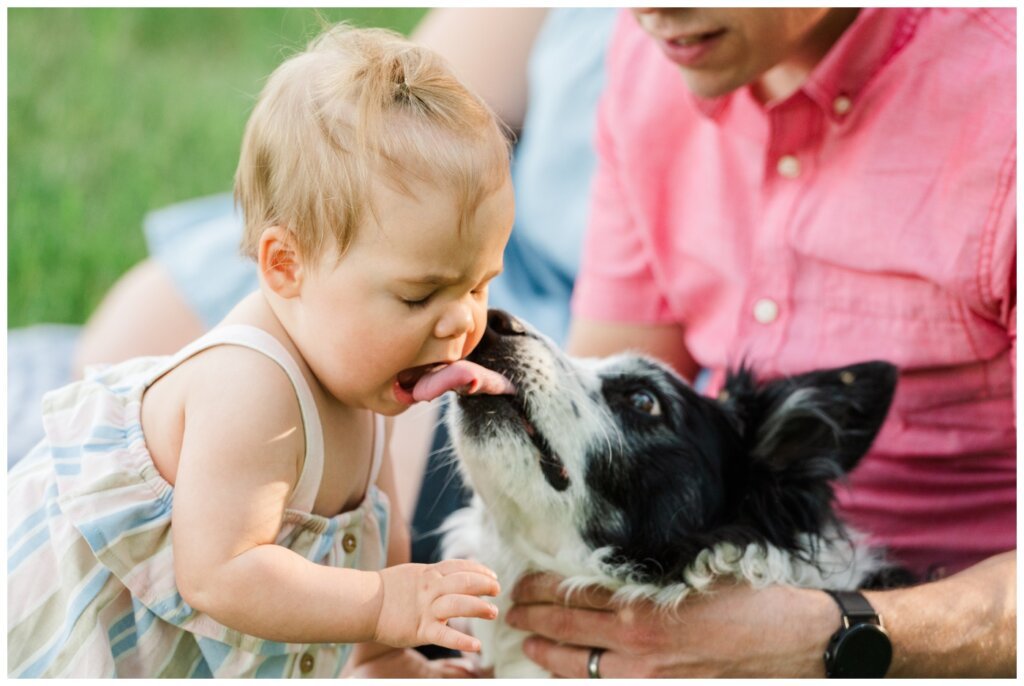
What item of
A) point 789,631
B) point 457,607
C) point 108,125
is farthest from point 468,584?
point 108,125

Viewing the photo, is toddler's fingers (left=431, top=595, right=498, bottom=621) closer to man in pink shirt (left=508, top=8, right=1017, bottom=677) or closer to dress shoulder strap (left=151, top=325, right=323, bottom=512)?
dress shoulder strap (left=151, top=325, right=323, bottom=512)

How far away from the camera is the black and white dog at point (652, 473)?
1.53 metres

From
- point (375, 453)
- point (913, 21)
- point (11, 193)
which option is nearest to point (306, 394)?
point (375, 453)

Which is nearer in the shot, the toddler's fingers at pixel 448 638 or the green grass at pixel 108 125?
the toddler's fingers at pixel 448 638

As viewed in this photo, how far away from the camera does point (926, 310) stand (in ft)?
5.93

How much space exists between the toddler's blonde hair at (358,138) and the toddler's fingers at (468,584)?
400 mm

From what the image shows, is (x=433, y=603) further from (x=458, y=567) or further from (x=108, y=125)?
(x=108, y=125)

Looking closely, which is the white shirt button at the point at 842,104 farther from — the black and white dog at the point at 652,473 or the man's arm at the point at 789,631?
the man's arm at the point at 789,631

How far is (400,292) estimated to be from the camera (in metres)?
1.23

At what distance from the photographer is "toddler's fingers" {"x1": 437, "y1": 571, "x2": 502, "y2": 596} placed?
123cm

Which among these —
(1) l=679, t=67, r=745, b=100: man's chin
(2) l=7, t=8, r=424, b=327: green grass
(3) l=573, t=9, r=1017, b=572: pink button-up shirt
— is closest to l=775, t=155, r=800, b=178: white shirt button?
(3) l=573, t=9, r=1017, b=572: pink button-up shirt

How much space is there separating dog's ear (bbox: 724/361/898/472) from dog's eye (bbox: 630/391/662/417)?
0.16 meters

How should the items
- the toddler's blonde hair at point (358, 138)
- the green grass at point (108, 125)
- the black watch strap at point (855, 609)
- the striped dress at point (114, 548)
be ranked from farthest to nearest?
1. the green grass at point (108, 125)
2. the black watch strap at point (855, 609)
3. the striped dress at point (114, 548)
4. the toddler's blonde hair at point (358, 138)

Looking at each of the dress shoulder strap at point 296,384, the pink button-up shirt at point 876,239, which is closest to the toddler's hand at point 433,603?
the dress shoulder strap at point 296,384
